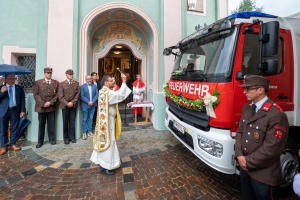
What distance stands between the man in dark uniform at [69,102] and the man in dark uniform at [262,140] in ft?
14.3

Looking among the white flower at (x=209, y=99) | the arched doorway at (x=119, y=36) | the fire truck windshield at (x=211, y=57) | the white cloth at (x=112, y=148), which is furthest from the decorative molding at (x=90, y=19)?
the white flower at (x=209, y=99)

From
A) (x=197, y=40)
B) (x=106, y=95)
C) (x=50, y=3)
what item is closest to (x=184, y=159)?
(x=106, y=95)

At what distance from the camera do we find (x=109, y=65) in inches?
418

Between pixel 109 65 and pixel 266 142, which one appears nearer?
pixel 266 142

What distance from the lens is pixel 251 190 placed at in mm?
1901

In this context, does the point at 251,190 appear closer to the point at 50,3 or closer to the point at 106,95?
the point at 106,95

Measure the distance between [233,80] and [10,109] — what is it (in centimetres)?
537

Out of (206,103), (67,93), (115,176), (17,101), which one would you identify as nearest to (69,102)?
(67,93)

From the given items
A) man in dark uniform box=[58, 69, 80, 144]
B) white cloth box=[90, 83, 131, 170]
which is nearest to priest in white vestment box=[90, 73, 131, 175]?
white cloth box=[90, 83, 131, 170]

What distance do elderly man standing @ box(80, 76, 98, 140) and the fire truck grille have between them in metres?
2.92

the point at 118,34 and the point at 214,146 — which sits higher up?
the point at 118,34

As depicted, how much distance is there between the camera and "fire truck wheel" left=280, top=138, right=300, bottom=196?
244 centimetres

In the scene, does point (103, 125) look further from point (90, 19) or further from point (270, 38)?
point (90, 19)

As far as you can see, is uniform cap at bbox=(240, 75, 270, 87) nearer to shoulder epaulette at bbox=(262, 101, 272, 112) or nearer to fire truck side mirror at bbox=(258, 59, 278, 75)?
shoulder epaulette at bbox=(262, 101, 272, 112)
